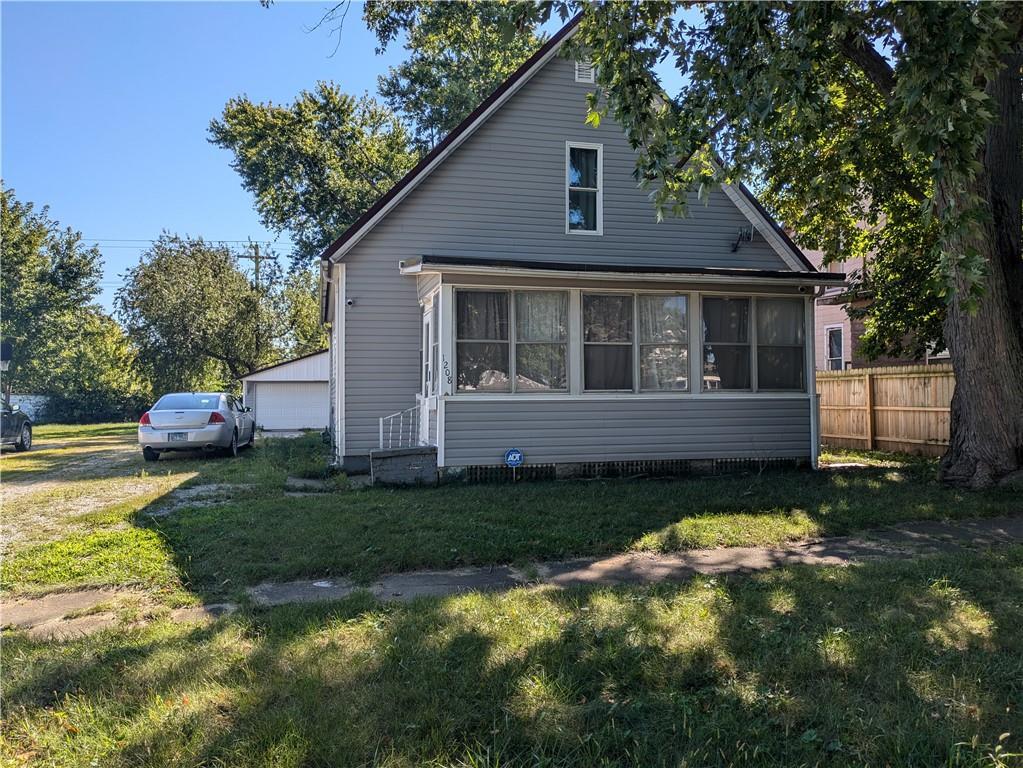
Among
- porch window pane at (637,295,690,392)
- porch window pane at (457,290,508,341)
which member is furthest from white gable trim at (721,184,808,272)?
porch window pane at (457,290,508,341)

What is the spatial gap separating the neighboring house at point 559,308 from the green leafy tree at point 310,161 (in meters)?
13.8

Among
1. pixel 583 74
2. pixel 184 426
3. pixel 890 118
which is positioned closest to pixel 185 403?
pixel 184 426

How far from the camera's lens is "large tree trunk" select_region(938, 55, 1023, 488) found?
8875 mm

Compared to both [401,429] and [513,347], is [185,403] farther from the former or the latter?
[513,347]

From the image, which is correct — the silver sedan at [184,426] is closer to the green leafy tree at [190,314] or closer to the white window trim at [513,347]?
the white window trim at [513,347]

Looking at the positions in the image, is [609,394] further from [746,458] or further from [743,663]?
[743,663]

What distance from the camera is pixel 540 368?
34.1 ft

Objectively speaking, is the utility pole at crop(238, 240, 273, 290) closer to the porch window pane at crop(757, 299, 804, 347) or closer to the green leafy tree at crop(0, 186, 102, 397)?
the green leafy tree at crop(0, 186, 102, 397)

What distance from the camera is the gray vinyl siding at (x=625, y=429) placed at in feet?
32.8

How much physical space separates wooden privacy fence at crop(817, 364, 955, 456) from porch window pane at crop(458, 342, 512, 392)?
366 inches

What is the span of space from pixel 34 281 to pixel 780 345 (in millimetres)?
39675

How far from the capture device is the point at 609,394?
10.5 m

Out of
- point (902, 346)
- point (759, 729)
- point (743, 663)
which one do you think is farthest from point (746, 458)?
point (759, 729)

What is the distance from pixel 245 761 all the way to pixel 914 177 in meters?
12.9
